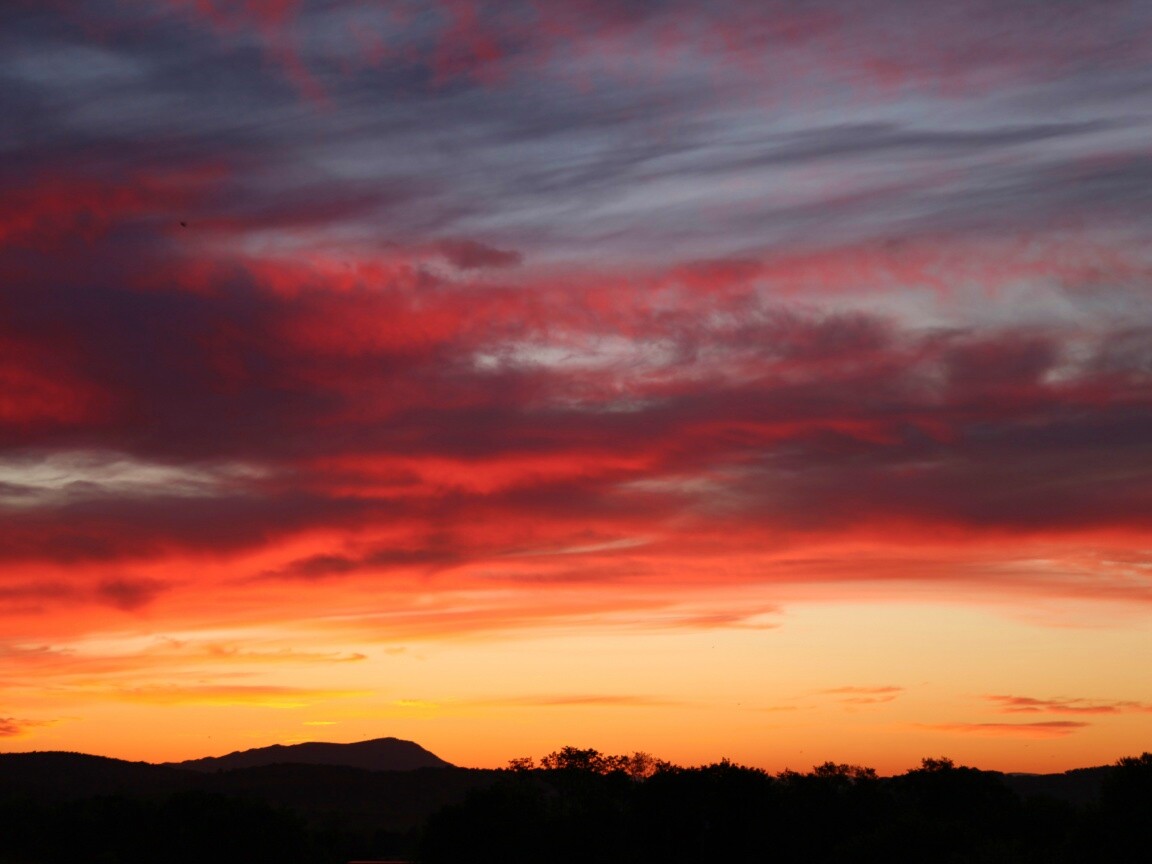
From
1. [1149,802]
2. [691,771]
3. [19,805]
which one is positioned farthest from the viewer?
[19,805]

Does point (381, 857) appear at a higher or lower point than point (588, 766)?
lower

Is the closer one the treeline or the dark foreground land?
the dark foreground land

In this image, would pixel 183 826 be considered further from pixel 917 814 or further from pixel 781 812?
pixel 917 814

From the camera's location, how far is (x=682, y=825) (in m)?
111

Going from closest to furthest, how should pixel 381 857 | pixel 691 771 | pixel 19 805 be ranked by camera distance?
pixel 691 771 → pixel 19 805 → pixel 381 857

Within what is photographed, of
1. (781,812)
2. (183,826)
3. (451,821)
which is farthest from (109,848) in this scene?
(781,812)

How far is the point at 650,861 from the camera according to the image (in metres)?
110

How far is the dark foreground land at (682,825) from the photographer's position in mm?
76062

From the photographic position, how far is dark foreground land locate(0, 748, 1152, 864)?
76.1m

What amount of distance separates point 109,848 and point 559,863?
52.3 metres

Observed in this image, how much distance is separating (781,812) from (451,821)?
30831 millimetres

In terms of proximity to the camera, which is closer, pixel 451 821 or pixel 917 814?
pixel 917 814

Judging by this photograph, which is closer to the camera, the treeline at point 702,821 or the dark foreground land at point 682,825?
the dark foreground land at point 682,825

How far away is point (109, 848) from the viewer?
5379 inches
